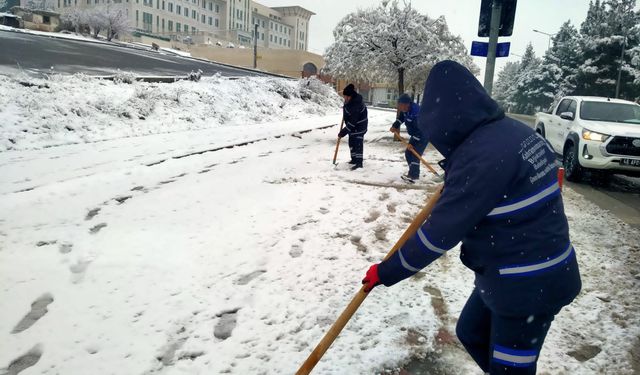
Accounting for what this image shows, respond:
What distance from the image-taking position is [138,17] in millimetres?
69375

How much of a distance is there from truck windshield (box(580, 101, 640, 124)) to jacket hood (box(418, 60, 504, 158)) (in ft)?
26.8

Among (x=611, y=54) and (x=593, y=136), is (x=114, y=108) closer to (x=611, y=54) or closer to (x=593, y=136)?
(x=593, y=136)

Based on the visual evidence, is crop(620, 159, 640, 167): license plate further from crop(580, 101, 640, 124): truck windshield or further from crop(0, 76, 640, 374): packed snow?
crop(580, 101, 640, 124): truck windshield

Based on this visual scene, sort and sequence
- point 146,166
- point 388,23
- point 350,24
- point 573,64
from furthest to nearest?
point 573,64
point 350,24
point 388,23
point 146,166

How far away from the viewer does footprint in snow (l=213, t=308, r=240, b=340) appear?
116 inches

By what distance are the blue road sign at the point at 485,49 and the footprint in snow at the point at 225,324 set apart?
236 inches

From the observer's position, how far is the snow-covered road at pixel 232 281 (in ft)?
9.02

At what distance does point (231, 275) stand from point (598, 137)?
7043 millimetres

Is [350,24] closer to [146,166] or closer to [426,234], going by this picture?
[146,166]

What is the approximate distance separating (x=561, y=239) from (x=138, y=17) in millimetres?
78964

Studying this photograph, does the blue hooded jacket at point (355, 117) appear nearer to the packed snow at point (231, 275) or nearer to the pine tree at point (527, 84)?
the packed snow at point (231, 275)

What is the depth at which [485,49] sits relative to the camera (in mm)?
7211

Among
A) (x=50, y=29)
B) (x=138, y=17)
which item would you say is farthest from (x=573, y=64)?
(x=138, y=17)

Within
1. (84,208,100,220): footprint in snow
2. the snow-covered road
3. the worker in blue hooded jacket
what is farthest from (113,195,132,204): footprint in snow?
the worker in blue hooded jacket
